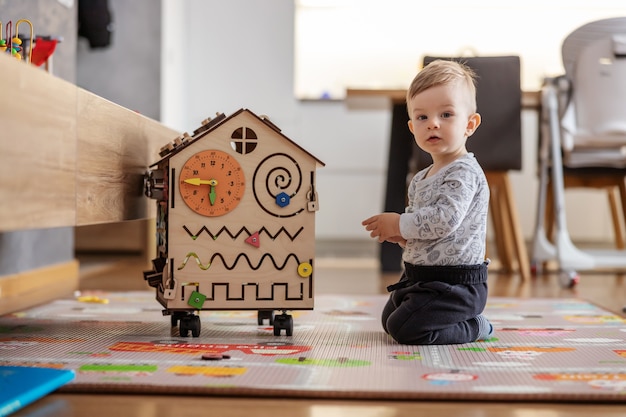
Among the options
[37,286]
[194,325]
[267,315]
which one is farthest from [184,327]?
[37,286]

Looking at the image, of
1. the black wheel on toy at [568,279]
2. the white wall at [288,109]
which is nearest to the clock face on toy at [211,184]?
the black wheel on toy at [568,279]

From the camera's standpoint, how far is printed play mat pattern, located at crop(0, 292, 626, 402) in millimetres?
1125

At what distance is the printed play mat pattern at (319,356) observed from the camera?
1125mm

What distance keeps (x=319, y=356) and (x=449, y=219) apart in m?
0.36

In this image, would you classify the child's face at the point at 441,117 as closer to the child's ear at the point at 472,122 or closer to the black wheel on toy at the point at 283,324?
the child's ear at the point at 472,122

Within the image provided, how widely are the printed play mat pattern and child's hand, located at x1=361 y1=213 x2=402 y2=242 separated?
8.0 inches

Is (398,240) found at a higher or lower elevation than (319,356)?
higher

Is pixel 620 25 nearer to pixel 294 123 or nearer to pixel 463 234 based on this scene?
pixel 463 234

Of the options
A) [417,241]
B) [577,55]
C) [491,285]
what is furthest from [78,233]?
[417,241]

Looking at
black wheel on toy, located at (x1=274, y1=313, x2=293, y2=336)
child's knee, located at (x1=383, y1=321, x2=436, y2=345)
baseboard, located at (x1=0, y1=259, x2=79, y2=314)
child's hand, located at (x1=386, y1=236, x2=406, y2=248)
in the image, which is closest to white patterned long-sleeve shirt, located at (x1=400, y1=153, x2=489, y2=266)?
child's hand, located at (x1=386, y1=236, x2=406, y2=248)

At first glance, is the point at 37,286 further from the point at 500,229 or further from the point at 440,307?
the point at 500,229

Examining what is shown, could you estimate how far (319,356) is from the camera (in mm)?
1353

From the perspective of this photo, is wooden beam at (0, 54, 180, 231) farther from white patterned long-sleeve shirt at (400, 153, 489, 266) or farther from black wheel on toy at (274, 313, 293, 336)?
white patterned long-sleeve shirt at (400, 153, 489, 266)

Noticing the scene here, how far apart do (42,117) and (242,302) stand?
0.51 meters
